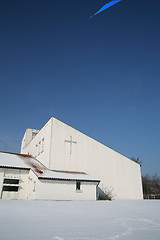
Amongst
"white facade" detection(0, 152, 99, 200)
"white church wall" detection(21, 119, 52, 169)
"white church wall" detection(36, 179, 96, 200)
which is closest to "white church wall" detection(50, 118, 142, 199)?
"white church wall" detection(21, 119, 52, 169)

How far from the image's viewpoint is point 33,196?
1762 cm

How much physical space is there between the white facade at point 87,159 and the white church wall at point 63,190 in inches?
149

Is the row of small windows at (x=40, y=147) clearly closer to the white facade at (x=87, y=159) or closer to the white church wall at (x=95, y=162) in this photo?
the white facade at (x=87, y=159)

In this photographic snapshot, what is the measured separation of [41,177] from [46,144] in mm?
6786

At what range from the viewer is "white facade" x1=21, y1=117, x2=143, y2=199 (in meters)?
22.9

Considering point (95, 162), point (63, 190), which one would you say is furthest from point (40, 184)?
point (95, 162)

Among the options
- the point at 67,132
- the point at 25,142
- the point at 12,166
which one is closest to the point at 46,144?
the point at 67,132

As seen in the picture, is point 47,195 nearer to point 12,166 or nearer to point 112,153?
point 12,166

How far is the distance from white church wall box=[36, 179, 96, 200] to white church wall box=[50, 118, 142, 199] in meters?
3.80

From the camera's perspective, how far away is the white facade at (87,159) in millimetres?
22906

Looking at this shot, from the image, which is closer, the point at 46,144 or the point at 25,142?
the point at 46,144

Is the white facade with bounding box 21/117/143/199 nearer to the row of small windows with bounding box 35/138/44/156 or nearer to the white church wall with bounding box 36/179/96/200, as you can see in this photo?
the row of small windows with bounding box 35/138/44/156

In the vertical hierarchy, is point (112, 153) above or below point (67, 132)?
below

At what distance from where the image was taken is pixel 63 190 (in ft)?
60.7
